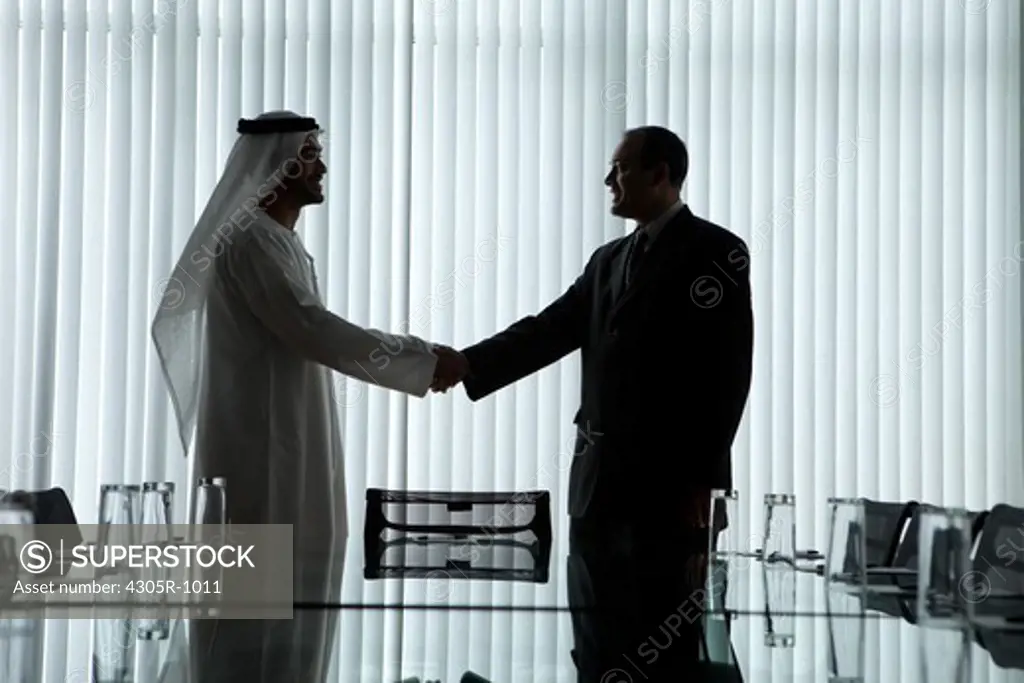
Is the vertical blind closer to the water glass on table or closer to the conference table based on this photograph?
the conference table

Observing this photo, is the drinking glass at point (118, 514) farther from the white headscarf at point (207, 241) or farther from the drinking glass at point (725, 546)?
the white headscarf at point (207, 241)

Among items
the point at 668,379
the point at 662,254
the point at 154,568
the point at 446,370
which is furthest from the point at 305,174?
the point at 154,568

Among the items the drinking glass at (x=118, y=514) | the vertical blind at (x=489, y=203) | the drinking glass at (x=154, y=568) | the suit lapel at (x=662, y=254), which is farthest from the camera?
the vertical blind at (x=489, y=203)

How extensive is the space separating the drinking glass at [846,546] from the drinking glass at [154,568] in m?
0.87

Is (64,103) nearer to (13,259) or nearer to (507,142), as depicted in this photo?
(13,259)

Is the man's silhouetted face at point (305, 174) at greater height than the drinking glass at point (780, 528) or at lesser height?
greater

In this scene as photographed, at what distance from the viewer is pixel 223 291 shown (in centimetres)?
327

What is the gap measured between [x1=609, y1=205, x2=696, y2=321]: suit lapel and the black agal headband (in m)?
0.95

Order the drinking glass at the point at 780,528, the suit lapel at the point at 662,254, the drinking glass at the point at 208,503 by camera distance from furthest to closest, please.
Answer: the suit lapel at the point at 662,254 < the drinking glass at the point at 780,528 < the drinking glass at the point at 208,503

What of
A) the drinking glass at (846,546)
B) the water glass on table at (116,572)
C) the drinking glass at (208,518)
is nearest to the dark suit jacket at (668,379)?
the drinking glass at (846,546)

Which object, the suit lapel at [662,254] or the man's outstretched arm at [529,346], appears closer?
the suit lapel at [662,254]

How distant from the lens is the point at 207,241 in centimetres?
329

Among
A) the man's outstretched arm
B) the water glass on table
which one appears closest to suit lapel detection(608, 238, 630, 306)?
the man's outstretched arm

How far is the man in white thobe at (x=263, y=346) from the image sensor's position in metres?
3.10
